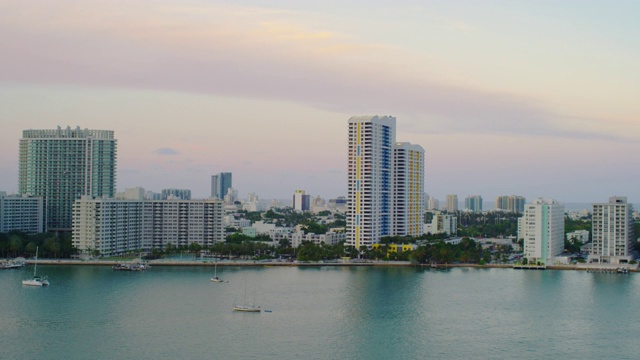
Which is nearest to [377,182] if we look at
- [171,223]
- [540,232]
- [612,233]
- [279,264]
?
[279,264]

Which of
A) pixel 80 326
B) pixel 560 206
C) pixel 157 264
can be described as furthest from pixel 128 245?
pixel 560 206

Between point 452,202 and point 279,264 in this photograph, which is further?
point 452,202

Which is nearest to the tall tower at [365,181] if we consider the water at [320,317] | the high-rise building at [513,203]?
the water at [320,317]

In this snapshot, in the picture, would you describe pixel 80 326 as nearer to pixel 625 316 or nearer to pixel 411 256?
pixel 625 316

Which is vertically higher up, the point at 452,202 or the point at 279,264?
the point at 452,202

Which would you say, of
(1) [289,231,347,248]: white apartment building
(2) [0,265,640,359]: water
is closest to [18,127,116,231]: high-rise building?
(1) [289,231,347,248]: white apartment building

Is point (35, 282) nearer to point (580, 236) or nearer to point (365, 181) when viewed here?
point (365, 181)

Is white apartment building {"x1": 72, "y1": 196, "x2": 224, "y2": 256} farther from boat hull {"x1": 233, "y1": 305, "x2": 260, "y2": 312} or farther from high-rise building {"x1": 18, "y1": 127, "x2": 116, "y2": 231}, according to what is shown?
boat hull {"x1": 233, "y1": 305, "x2": 260, "y2": 312}
